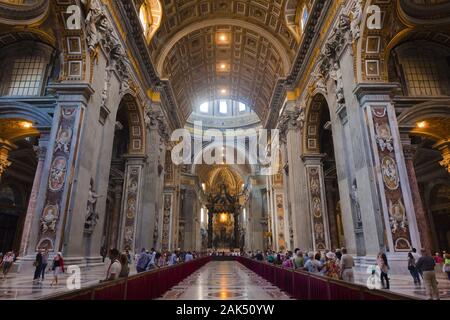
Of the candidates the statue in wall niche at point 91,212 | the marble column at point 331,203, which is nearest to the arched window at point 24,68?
the statue in wall niche at point 91,212

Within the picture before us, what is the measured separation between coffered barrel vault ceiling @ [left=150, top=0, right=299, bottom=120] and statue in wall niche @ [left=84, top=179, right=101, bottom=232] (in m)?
9.33

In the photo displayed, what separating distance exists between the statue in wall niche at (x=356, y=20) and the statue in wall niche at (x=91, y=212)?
9323 mm

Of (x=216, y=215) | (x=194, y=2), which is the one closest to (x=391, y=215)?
(x=194, y=2)

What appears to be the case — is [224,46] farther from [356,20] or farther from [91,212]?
[91,212]

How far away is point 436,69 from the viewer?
9945 mm

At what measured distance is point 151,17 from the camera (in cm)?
1488

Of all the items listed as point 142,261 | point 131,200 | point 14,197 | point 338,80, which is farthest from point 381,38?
point 14,197

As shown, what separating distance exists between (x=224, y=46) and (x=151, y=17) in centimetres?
661

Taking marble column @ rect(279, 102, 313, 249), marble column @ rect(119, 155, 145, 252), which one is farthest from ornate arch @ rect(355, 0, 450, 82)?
marble column @ rect(119, 155, 145, 252)

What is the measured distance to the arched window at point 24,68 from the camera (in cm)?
1014

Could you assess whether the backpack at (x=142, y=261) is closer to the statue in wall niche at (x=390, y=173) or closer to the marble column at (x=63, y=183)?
the marble column at (x=63, y=183)

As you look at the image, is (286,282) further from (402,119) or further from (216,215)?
(216,215)

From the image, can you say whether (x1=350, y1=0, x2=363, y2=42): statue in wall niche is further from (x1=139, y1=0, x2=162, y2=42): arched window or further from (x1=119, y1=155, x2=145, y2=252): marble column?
(x1=119, y1=155, x2=145, y2=252): marble column
